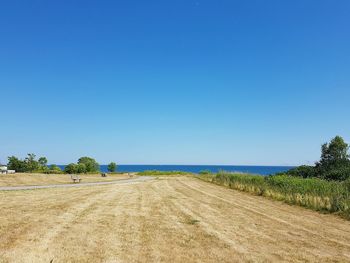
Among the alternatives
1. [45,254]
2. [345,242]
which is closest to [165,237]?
[45,254]

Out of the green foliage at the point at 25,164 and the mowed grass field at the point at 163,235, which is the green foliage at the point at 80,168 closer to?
the green foliage at the point at 25,164

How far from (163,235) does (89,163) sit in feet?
265

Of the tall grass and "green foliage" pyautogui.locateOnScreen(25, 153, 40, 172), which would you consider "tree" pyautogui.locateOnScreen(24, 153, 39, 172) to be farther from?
the tall grass

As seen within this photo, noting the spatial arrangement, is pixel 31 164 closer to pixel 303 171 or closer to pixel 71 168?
pixel 71 168

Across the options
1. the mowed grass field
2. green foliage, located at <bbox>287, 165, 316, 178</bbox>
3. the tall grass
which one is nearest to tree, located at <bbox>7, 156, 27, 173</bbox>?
green foliage, located at <bbox>287, 165, 316, 178</bbox>

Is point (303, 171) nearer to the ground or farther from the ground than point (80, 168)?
nearer to the ground

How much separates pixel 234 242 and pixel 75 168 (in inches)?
2825

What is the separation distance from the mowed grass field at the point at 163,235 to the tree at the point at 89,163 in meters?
70.0

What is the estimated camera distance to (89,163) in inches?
3533

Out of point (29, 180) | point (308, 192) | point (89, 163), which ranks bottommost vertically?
point (308, 192)

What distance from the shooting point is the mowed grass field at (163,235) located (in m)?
9.29

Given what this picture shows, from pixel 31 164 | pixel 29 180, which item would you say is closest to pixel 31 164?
pixel 31 164

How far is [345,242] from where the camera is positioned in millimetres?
11695

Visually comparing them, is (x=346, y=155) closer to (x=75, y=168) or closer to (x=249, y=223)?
(x=75, y=168)
